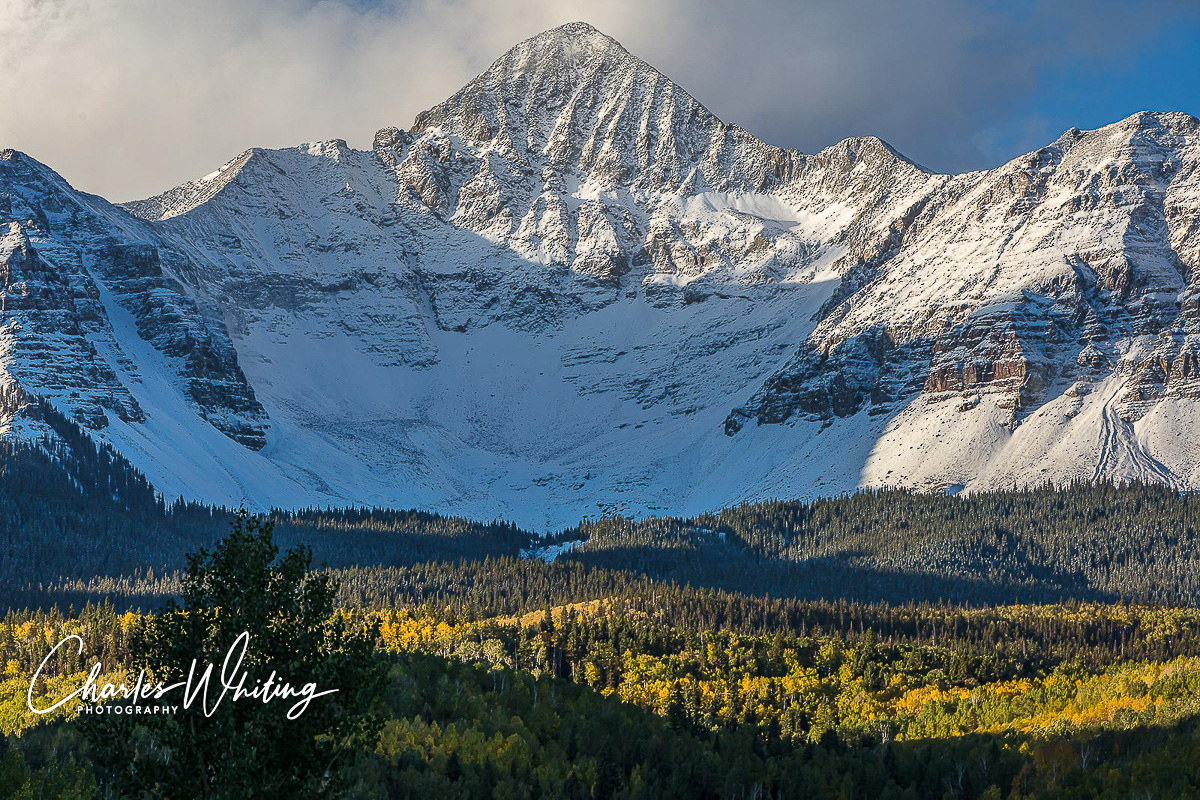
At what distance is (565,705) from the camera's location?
139750mm

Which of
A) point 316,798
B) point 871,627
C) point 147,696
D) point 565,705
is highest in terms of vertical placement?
point 871,627

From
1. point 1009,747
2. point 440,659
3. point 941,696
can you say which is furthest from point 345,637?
point 941,696

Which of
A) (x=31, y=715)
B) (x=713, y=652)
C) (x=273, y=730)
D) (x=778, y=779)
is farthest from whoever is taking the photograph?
(x=713, y=652)

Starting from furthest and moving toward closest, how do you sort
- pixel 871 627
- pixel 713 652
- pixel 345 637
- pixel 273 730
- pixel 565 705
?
pixel 871 627
pixel 713 652
pixel 565 705
pixel 345 637
pixel 273 730

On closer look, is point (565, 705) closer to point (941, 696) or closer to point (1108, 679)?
point (941, 696)

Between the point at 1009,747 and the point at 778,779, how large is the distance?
70.0 ft

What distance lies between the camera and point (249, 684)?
45.8 metres

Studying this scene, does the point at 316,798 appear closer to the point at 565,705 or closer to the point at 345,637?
the point at 345,637

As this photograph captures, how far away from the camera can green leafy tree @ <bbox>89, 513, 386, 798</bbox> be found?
45406 millimetres

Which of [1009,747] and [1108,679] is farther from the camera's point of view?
[1108,679]

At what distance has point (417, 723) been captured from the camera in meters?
120

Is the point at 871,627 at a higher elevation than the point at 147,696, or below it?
higher

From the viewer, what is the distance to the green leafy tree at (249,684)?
149 feet

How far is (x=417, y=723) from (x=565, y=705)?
2410cm
